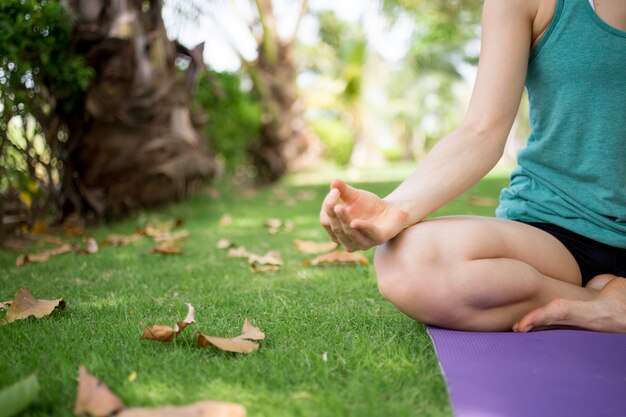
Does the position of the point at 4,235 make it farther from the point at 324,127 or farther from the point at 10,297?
the point at 324,127

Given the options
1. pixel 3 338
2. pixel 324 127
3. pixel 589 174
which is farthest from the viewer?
pixel 324 127

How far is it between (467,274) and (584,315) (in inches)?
13.5

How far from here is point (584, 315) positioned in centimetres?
155

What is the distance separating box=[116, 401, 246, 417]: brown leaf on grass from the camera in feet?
3.41

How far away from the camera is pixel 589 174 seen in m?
1.66

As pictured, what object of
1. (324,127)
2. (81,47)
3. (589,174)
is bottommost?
(324,127)

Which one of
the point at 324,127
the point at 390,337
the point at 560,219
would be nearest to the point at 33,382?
the point at 390,337

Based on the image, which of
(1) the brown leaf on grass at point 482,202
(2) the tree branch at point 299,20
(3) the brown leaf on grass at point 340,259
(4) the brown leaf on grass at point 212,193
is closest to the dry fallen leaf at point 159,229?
(3) the brown leaf on grass at point 340,259

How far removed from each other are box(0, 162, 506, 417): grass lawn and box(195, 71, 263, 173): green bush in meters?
3.50

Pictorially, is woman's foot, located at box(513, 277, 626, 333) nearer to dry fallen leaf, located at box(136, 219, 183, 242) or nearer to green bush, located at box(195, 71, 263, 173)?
dry fallen leaf, located at box(136, 219, 183, 242)

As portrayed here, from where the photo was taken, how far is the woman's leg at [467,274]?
4.87 ft

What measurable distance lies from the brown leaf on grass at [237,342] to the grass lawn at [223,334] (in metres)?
0.02

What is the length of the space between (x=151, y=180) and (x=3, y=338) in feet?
8.34

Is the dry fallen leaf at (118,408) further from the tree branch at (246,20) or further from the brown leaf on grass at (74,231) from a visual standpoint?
the tree branch at (246,20)
